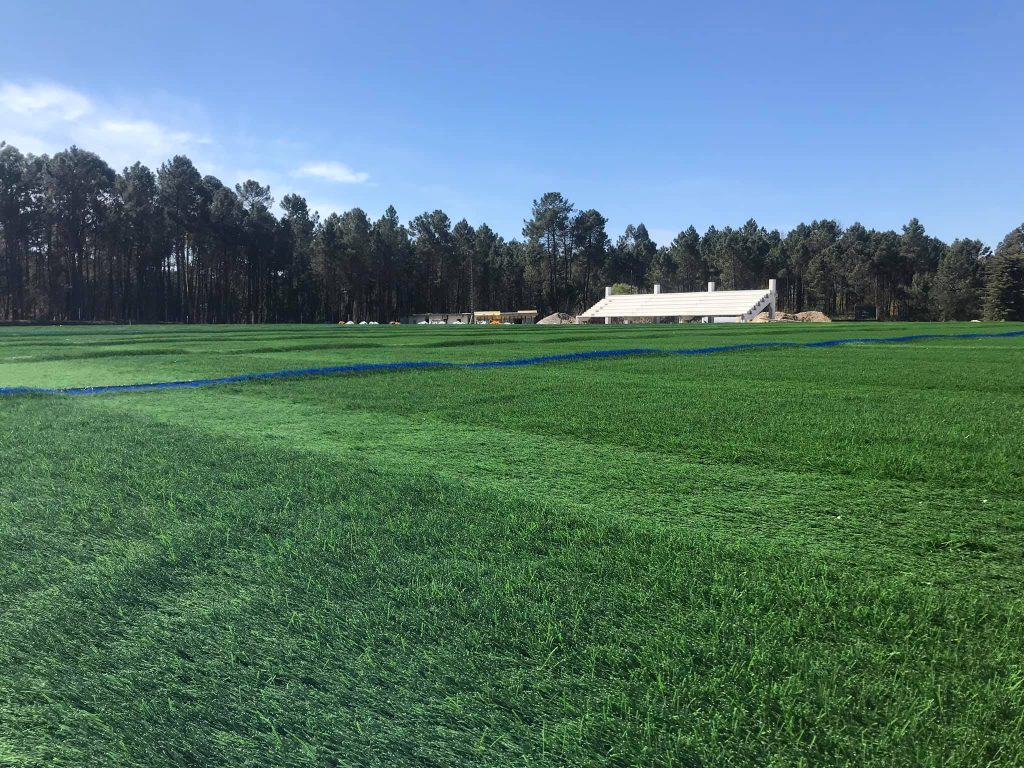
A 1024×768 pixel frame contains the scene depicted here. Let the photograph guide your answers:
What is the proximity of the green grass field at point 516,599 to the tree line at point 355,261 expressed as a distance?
51.1 m

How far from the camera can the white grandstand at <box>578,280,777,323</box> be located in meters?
52.9

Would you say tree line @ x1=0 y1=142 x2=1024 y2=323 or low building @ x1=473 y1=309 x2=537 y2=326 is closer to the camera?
tree line @ x1=0 y1=142 x2=1024 y2=323

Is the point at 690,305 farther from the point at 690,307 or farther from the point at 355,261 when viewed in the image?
the point at 355,261

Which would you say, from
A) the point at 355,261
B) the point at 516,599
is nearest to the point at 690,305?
the point at 355,261

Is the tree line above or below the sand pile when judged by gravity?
above

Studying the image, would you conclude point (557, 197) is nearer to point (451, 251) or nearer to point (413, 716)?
point (451, 251)

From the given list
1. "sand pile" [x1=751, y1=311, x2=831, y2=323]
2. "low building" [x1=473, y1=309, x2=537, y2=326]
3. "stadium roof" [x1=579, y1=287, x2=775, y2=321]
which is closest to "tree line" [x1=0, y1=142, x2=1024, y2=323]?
"low building" [x1=473, y1=309, x2=537, y2=326]

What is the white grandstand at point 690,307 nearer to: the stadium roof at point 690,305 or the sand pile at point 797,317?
the stadium roof at point 690,305

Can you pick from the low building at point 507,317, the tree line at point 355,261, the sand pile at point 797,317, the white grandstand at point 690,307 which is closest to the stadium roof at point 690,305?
the white grandstand at point 690,307

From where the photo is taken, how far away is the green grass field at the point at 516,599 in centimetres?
124

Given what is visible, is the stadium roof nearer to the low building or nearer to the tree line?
the low building

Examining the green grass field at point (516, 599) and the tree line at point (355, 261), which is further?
the tree line at point (355, 261)

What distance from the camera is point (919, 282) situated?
217 feet

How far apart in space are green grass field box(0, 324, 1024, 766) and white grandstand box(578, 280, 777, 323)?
162 feet
